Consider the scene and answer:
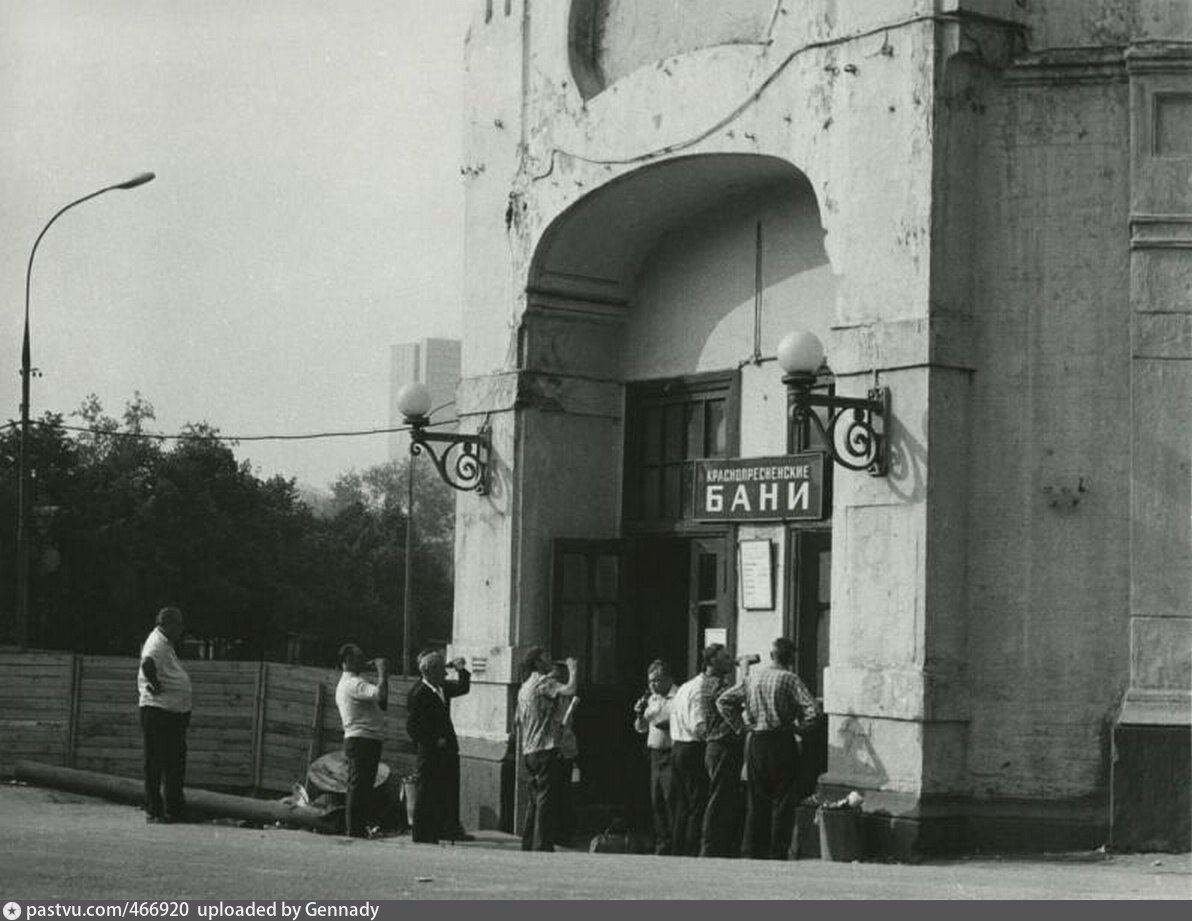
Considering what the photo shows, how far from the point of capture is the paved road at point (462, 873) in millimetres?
10648

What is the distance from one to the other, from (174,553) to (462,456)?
1523 inches

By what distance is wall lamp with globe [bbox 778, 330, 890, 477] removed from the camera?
1458 centimetres

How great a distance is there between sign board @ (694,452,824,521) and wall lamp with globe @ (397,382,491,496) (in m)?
2.25

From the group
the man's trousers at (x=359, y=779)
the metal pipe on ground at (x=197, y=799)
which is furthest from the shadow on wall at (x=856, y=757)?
the metal pipe on ground at (x=197, y=799)

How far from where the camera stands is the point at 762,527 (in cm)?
1692

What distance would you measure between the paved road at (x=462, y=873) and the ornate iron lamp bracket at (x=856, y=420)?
9.03ft

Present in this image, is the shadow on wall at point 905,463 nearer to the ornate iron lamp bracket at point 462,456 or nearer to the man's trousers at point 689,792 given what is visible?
the man's trousers at point 689,792

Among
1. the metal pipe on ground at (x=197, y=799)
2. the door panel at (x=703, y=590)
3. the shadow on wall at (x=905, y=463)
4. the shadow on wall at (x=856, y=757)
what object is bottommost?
the metal pipe on ground at (x=197, y=799)

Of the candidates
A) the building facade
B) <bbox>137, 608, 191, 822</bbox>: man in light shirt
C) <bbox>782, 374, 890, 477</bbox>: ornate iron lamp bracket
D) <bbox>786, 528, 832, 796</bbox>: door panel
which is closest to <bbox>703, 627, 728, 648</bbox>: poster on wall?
the building facade

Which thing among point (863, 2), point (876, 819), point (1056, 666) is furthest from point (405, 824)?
point (863, 2)

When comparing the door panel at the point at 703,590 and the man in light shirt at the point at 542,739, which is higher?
the door panel at the point at 703,590

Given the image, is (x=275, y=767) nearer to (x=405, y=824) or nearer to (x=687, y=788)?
(x=405, y=824)

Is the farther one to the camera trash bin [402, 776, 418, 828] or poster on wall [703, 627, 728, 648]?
poster on wall [703, 627, 728, 648]

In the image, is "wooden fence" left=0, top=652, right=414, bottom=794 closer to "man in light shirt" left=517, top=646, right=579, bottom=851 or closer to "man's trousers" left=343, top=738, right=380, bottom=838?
"man's trousers" left=343, top=738, right=380, bottom=838
